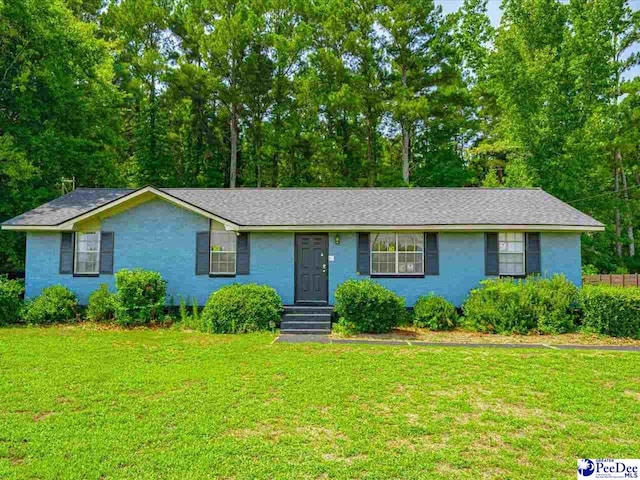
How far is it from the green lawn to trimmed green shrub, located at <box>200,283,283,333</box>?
2.24m

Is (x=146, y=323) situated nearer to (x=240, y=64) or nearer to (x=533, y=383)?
(x=533, y=383)

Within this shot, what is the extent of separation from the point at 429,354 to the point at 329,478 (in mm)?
4983

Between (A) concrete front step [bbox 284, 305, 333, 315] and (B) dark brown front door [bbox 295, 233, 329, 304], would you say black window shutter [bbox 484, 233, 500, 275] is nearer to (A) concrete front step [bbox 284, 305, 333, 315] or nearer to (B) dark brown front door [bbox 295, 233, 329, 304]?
(B) dark brown front door [bbox 295, 233, 329, 304]

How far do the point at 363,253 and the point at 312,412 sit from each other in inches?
300

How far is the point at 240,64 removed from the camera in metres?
25.8

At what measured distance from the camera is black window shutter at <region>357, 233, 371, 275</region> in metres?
12.6

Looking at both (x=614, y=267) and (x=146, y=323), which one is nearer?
(x=146, y=323)

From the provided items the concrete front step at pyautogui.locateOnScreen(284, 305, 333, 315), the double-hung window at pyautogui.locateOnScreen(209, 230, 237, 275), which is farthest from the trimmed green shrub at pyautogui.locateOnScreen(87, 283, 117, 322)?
the concrete front step at pyautogui.locateOnScreen(284, 305, 333, 315)

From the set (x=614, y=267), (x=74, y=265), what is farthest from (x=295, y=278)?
(x=614, y=267)

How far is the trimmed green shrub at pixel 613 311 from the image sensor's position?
10.3 m

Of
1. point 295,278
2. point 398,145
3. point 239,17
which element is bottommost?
point 295,278

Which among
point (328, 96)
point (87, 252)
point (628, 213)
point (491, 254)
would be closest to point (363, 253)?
point (491, 254)

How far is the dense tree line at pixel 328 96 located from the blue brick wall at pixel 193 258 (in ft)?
19.0

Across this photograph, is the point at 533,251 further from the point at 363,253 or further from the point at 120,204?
the point at 120,204
